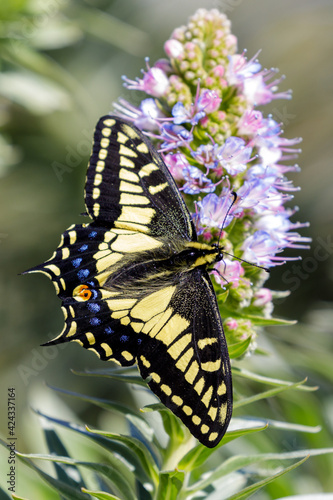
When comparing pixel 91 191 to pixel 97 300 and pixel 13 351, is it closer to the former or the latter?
pixel 97 300

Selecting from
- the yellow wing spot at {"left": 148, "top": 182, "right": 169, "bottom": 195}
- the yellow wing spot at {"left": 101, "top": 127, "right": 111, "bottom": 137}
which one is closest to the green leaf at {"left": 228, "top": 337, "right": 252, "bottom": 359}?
the yellow wing spot at {"left": 148, "top": 182, "right": 169, "bottom": 195}

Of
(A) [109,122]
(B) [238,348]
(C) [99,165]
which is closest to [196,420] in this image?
(B) [238,348]

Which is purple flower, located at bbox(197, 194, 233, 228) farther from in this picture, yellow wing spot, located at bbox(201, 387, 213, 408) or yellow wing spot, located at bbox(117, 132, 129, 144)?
yellow wing spot, located at bbox(201, 387, 213, 408)

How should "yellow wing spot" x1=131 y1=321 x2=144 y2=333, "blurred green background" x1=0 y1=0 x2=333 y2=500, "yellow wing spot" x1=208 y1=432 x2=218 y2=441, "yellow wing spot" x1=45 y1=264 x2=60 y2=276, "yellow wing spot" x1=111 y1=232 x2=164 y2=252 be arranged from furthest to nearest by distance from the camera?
"blurred green background" x1=0 y1=0 x2=333 y2=500 < "yellow wing spot" x1=111 y1=232 x2=164 y2=252 < "yellow wing spot" x1=45 y1=264 x2=60 y2=276 < "yellow wing spot" x1=131 y1=321 x2=144 y2=333 < "yellow wing spot" x1=208 y1=432 x2=218 y2=441

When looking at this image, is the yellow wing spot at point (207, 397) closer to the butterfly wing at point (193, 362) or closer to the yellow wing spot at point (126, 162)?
the butterfly wing at point (193, 362)

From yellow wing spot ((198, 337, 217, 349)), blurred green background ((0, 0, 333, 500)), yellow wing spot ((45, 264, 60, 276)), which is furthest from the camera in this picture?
blurred green background ((0, 0, 333, 500))

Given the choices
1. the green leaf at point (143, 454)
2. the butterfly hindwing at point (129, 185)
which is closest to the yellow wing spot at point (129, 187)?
the butterfly hindwing at point (129, 185)

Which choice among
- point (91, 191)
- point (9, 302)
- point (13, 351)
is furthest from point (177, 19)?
point (91, 191)
